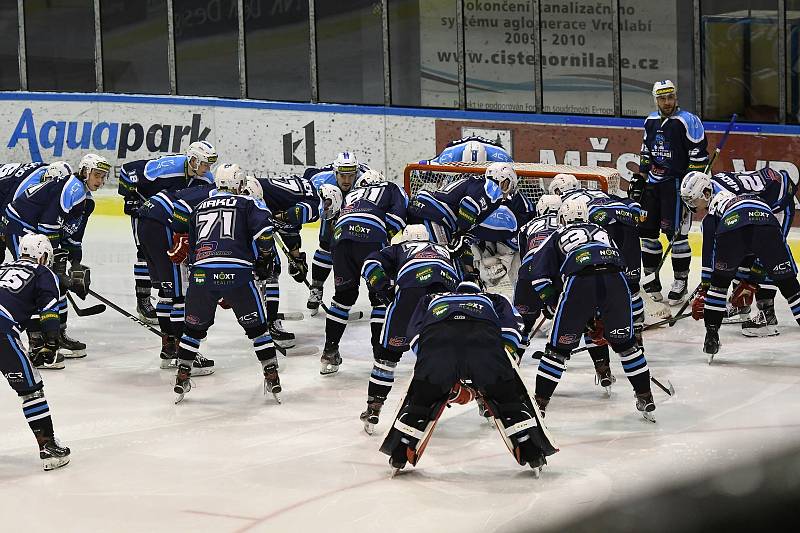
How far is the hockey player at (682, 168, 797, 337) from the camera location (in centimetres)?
628

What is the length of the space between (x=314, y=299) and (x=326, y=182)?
32.8 inches

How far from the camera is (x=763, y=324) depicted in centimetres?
663

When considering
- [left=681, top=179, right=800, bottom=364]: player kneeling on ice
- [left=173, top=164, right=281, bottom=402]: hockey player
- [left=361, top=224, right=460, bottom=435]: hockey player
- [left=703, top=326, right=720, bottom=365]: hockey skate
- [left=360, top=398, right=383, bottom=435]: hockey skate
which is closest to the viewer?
[left=361, top=224, right=460, bottom=435]: hockey player

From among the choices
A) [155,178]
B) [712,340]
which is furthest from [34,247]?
[712,340]

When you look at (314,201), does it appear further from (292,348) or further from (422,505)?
(422,505)

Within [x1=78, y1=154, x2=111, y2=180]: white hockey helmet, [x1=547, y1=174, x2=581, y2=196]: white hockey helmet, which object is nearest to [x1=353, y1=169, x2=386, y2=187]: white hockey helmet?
[x1=547, y1=174, x2=581, y2=196]: white hockey helmet

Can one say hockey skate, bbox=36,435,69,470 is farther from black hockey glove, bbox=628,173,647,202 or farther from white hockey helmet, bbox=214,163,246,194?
black hockey glove, bbox=628,173,647,202

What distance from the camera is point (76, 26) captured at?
40.3 ft

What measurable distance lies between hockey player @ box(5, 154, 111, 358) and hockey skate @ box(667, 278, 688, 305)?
3648 millimetres

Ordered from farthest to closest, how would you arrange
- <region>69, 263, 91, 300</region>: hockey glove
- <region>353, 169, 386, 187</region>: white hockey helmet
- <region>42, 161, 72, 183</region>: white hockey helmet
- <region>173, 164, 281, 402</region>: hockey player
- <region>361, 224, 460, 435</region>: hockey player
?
<region>42, 161, 72, 183</region>: white hockey helmet, <region>353, 169, 386, 187</region>: white hockey helmet, <region>69, 263, 91, 300</region>: hockey glove, <region>173, 164, 281, 402</region>: hockey player, <region>361, 224, 460, 435</region>: hockey player

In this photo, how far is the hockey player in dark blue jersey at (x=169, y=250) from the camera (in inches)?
244

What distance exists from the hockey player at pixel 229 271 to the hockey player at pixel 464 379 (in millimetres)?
1340

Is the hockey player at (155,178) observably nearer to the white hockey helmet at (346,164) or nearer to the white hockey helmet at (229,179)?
the white hockey helmet at (346,164)

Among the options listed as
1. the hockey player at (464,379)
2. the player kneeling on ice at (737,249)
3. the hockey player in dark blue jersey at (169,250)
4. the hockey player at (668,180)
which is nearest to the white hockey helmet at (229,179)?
the hockey player in dark blue jersey at (169,250)
